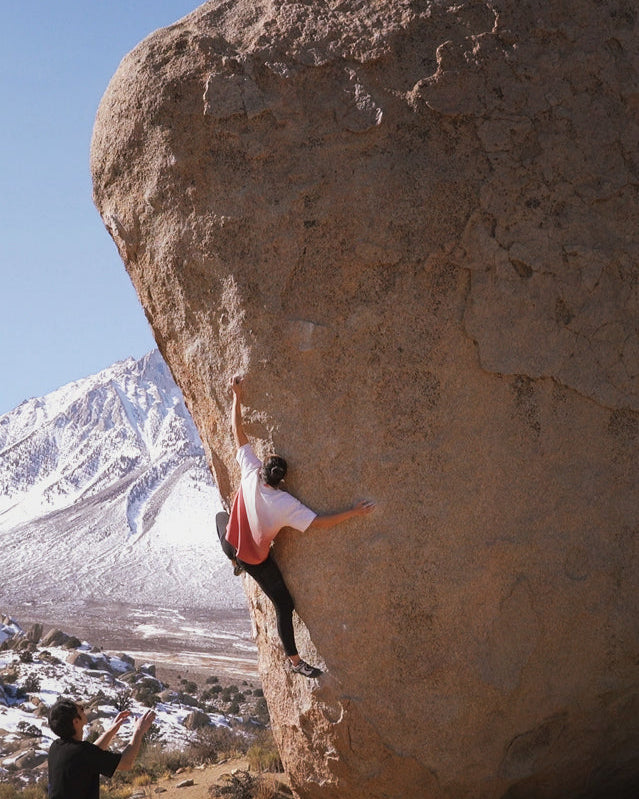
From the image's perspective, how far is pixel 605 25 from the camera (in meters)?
4.93

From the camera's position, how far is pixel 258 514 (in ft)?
14.5

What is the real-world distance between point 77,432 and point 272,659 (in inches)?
2899

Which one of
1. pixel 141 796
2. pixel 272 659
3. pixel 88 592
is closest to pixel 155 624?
pixel 88 592

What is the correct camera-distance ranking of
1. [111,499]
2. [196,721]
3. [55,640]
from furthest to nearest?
[111,499] < [55,640] < [196,721]

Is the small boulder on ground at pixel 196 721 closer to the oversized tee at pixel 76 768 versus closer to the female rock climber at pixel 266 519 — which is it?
the female rock climber at pixel 266 519

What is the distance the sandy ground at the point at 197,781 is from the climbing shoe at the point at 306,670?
208cm

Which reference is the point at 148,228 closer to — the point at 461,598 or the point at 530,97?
the point at 530,97

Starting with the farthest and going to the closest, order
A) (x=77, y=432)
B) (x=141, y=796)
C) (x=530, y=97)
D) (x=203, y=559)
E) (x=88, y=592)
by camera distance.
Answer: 1. (x=77, y=432)
2. (x=203, y=559)
3. (x=88, y=592)
4. (x=141, y=796)
5. (x=530, y=97)

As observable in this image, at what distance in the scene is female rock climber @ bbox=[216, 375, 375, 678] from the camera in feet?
14.3

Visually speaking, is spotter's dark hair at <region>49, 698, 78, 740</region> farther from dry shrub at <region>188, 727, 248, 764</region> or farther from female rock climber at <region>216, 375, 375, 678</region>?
dry shrub at <region>188, 727, 248, 764</region>

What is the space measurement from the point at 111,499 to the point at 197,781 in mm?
56355

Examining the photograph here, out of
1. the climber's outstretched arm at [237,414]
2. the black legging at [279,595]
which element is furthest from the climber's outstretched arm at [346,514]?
the climber's outstretched arm at [237,414]

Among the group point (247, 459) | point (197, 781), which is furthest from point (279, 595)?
point (197, 781)

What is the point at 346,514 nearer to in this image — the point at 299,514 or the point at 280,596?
the point at 299,514
